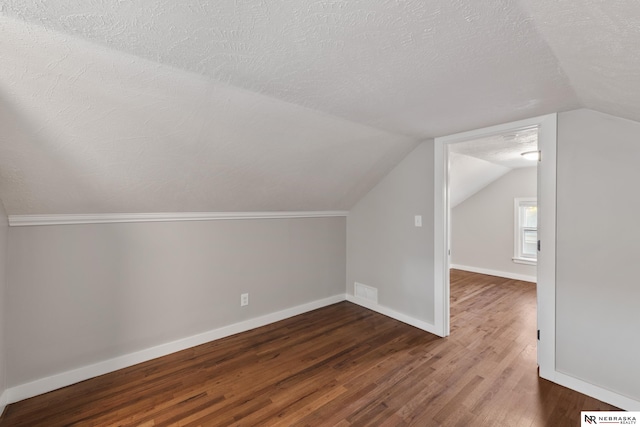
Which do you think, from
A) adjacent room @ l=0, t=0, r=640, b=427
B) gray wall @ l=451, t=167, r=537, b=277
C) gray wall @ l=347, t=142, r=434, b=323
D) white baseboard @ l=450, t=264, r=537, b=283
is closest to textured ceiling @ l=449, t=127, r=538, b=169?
adjacent room @ l=0, t=0, r=640, b=427

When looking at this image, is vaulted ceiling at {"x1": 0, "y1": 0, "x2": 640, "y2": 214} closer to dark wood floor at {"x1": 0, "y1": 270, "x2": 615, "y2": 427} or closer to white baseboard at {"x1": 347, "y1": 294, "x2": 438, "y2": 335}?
dark wood floor at {"x1": 0, "y1": 270, "x2": 615, "y2": 427}

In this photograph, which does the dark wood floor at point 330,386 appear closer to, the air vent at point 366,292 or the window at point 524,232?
the air vent at point 366,292

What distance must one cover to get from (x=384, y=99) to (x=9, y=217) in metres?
2.49

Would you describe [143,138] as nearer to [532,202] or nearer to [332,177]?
[332,177]

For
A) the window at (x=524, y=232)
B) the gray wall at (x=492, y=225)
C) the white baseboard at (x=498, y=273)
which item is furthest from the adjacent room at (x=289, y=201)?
the white baseboard at (x=498, y=273)

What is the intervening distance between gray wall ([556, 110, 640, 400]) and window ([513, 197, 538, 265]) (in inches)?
133

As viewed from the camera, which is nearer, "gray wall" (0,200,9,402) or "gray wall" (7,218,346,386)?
"gray wall" (0,200,9,402)

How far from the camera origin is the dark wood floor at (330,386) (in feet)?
5.67

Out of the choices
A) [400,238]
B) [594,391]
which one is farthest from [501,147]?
[594,391]

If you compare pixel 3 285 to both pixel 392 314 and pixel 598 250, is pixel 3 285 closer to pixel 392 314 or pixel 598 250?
pixel 392 314

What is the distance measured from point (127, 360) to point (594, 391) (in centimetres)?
339

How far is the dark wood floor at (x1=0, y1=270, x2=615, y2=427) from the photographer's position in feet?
5.67

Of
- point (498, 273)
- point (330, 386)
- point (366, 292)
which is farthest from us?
point (498, 273)

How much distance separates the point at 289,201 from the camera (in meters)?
3.00
